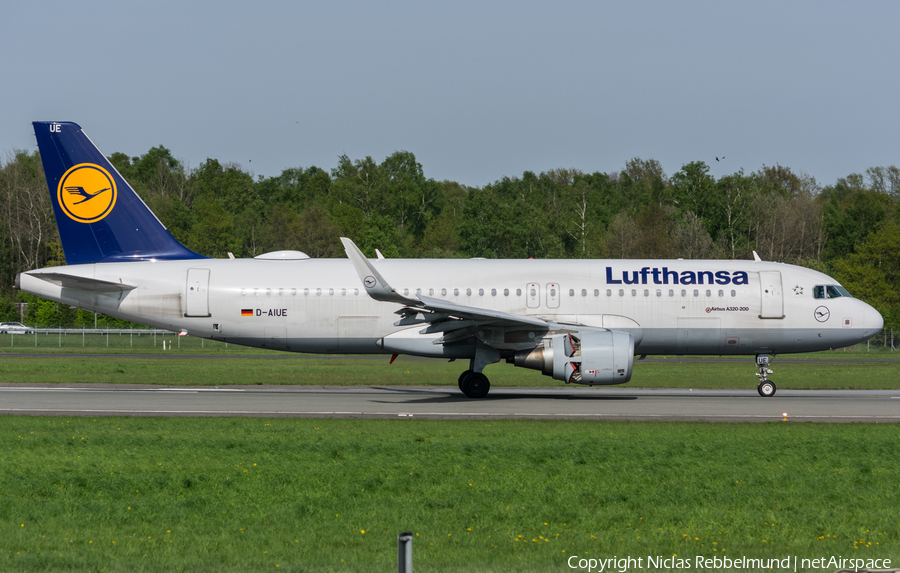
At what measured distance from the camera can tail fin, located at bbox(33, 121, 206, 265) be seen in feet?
87.1

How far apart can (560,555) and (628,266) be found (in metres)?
18.3

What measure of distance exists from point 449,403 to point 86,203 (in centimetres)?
1294

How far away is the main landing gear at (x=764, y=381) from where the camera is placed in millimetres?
25578

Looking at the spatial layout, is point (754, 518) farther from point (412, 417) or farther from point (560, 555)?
point (412, 417)

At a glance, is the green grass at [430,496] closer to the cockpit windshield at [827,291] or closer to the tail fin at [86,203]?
the cockpit windshield at [827,291]

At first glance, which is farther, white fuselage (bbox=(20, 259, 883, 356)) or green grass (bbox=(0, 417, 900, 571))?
white fuselage (bbox=(20, 259, 883, 356))

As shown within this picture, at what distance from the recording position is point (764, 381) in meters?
26.0

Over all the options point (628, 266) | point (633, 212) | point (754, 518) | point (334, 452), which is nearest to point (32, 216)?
point (633, 212)

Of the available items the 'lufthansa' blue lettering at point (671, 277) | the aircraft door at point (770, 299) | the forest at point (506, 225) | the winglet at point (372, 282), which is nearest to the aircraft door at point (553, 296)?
the 'lufthansa' blue lettering at point (671, 277)

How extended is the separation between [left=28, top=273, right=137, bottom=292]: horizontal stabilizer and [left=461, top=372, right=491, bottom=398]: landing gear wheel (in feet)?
33.6

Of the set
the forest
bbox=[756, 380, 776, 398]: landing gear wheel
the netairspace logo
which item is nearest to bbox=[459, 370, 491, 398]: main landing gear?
bbox=[756, 380, 776, 398]: landing gear wheel

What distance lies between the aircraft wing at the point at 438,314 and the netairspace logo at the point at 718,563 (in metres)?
14.1

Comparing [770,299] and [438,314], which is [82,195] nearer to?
[438,314]

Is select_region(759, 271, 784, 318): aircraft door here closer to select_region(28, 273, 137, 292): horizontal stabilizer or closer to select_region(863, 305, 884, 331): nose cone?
select_region(863, 305, 884, 331): nose cone
